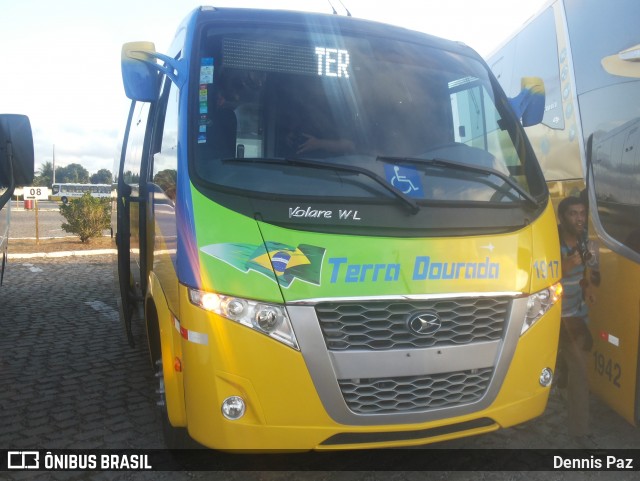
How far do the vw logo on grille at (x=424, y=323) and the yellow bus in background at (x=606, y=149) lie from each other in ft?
4.70

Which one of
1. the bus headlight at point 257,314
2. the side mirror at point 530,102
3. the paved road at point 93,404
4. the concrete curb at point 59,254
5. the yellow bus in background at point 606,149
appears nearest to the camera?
the bus headlight at point 257,314

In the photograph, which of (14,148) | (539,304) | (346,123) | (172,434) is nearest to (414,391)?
(539,304)

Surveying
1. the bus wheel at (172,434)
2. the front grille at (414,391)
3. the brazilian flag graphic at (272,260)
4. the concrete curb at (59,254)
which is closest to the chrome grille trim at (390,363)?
the front grille at (414,391)

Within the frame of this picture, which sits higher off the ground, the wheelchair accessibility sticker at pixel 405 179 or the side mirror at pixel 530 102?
the side mirror at pixel 530 102

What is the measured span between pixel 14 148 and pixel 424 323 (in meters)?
2.48

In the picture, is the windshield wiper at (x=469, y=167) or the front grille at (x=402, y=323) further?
the windshield wiper at (x=469, y=167)

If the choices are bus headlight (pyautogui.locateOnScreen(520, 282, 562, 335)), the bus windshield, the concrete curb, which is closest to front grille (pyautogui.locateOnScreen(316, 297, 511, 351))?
bus headlight (pyautogui.locateOnScreen(520, 282, 562, 335))

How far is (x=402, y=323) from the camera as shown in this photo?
9.60 feet

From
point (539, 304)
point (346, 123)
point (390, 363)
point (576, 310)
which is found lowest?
point (576, 310)

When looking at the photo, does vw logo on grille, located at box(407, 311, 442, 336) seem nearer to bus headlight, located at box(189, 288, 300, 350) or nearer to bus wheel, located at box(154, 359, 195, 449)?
bus headlight, located at box(189, 288, 300, 350)

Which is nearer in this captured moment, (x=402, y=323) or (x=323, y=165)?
(x=402, y=323)

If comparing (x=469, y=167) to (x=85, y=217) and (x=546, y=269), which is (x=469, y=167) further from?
(x=85, y=217)

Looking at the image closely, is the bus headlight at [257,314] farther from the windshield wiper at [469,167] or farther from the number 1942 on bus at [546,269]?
the number 1942 on bus at [546,269]

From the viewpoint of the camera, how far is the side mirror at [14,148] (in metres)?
3.41
